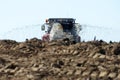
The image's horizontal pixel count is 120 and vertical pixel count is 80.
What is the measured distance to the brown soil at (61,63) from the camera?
1015 centimetres

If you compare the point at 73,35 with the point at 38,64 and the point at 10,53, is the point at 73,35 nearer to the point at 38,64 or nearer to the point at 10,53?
the point at 10,53

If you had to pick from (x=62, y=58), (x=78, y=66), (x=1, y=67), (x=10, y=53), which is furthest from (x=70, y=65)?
(x=10, y=53)

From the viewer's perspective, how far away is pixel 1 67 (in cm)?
1192

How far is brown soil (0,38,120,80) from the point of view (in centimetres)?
1015

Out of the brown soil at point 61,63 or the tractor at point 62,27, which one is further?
the tractor at point 62,27

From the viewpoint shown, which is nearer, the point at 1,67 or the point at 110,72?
the point at 110,72

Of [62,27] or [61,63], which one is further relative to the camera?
[62,27]

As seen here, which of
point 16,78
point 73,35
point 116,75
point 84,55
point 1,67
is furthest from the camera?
point 73,35

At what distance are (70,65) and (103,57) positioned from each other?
1.22 meters

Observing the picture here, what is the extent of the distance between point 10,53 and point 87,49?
2708 mm

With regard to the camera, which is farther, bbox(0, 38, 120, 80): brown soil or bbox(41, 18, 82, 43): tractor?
bbox(41, 18, 82, 43): tractor

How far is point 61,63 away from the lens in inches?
453

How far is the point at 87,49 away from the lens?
13.4 metres

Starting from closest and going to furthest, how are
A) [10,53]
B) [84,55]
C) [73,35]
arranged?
[84,55] < [10,53] < [73,35]
